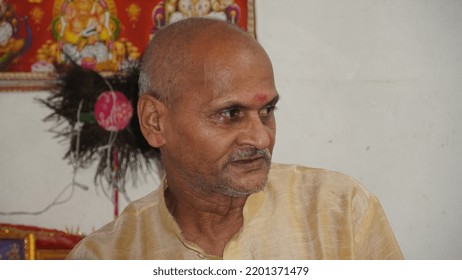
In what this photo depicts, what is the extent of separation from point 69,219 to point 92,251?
448 millimetres

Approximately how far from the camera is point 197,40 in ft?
3.59

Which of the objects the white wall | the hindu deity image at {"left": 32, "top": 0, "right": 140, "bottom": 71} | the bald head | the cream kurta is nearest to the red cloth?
the white wall

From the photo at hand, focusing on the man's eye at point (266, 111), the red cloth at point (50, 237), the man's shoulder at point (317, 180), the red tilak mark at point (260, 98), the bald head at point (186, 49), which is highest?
the bald head at point (186, 49)

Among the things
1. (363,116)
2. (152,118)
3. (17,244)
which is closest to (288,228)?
(152,118)

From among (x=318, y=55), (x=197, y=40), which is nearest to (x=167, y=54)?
(x=197, y=40)

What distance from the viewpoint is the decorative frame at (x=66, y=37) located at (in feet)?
5.21

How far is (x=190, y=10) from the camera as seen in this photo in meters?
1.57

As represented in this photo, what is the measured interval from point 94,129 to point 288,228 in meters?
0.80

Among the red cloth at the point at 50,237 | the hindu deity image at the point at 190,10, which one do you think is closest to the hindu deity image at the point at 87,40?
the hindu deity image at the point at 190,10

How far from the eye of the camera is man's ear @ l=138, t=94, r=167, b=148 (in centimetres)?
118

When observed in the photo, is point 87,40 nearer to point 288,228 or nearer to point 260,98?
point 260,98

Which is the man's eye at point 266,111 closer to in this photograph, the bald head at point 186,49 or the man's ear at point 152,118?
the bald head at point 186,49

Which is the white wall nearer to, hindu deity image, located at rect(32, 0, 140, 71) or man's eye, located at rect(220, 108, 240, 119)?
hindu deity image, located at rect(32, 0, 140, 71)
